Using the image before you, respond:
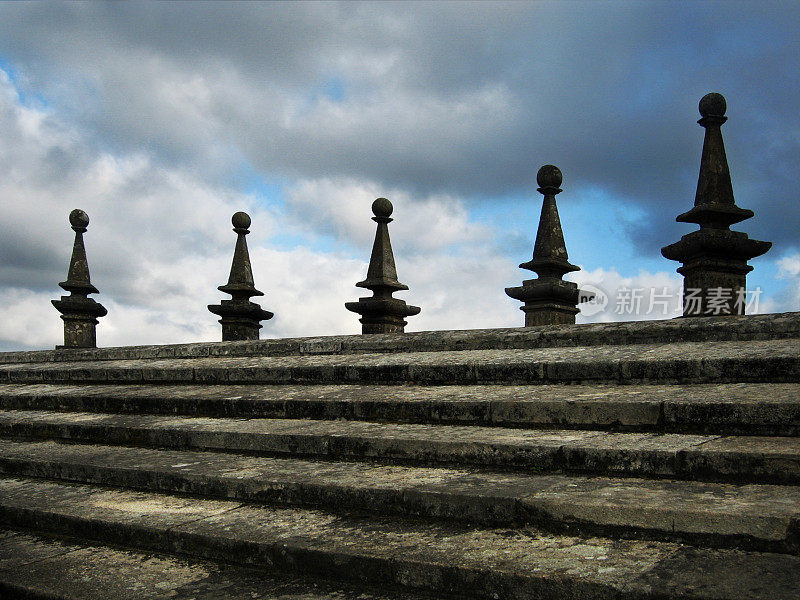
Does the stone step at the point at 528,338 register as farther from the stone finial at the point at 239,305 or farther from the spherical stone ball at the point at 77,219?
the spherical stone ball at the point at 77,219

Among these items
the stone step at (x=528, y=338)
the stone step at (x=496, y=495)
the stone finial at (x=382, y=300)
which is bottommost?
the stone step at (x=496, y=495)

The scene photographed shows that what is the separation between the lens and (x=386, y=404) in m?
4.50

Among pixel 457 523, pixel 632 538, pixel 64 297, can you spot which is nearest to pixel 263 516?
pixel 457 523

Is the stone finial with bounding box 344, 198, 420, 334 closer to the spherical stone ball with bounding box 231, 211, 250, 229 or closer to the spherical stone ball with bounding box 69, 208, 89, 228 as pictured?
the spherical stone ball with bounding box 231, 211, 250, 229

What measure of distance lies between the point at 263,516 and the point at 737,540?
2.13 m

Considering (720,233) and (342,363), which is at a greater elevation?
(720,233)

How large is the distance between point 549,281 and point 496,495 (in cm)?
614

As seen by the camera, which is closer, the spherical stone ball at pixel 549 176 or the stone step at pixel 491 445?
the stone step at pixel 491 445

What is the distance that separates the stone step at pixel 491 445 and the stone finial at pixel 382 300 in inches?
200

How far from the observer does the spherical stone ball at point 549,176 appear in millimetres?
9211

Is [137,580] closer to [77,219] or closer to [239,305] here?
[239,305]

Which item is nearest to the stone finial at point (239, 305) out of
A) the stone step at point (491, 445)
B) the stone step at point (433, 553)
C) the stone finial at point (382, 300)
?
the stone finial at point (382, 300)

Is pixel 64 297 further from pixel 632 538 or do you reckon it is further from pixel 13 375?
pixel 632 538

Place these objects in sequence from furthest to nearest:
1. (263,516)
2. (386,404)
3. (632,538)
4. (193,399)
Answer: (193,399) < (386,404) < (263,516) < (632,538)
